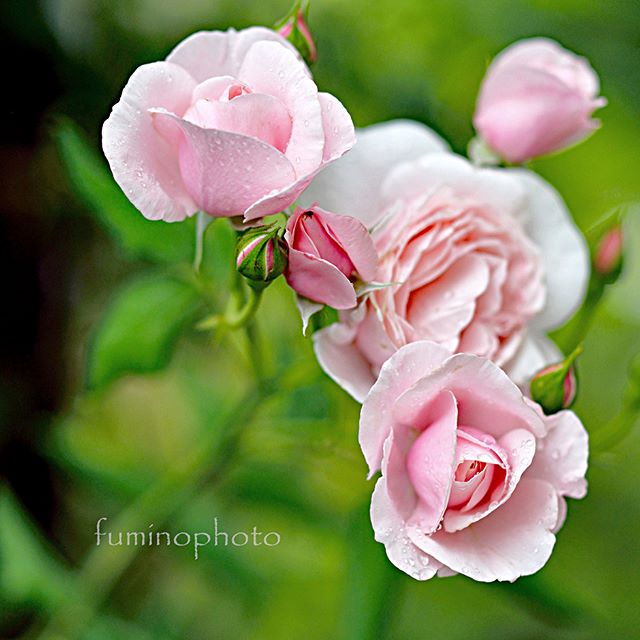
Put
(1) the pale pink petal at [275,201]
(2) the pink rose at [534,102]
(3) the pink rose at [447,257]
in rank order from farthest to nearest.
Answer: (2) the pink rose at [534,102]
(3) the pink rose at [447,257]
(1) the pale pink petal at [275,201]

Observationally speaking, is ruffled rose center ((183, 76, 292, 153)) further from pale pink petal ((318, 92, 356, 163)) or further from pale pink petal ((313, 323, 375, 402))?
pale pink petal ((313, 323, 375, 402))

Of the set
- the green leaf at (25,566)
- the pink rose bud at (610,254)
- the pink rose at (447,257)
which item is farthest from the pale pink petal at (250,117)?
the green leaf at (25,566)

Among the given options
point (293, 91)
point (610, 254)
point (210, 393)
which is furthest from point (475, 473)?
point (210, 393)

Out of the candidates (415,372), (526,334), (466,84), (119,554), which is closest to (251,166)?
(415,372)

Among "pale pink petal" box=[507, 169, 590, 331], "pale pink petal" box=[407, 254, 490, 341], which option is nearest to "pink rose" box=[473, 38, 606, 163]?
"pale pink petal" box=[507, 169, 590, 331]

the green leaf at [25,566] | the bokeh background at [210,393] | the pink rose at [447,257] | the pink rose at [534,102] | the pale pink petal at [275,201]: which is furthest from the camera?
the green leaf at [25,566]

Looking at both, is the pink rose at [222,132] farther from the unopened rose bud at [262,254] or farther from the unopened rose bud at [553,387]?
the unopened rose bud at [553,387]

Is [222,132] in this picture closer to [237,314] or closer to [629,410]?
[237,314]
